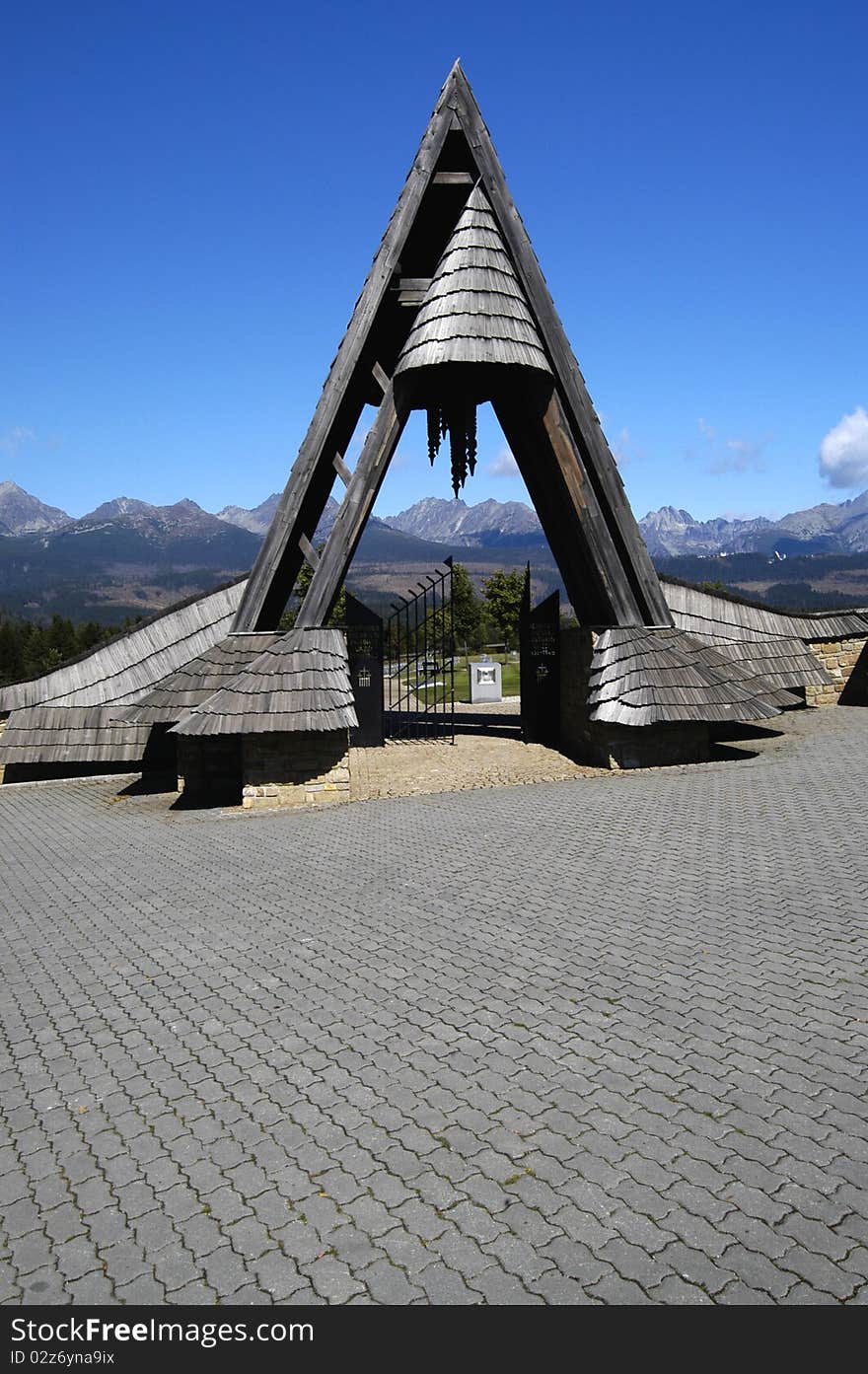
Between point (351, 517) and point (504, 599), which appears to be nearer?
point (351, 517)

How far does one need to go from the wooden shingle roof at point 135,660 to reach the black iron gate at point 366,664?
2.78 metres

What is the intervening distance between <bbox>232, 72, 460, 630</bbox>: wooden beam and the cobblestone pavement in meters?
5.39

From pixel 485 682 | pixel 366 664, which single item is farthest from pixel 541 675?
pixel 485 682

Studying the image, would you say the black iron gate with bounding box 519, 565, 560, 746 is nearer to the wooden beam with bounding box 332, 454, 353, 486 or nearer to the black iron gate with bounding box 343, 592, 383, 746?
the black iron gate with bounding box 343, 592, 383, 746

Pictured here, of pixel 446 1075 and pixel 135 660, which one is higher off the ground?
pixel 135 660

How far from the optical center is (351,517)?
13.0m

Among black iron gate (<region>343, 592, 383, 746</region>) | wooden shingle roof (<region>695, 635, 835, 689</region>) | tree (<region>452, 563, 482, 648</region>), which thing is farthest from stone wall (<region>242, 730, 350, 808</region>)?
tree (<region>452, 563, 482, 648</region>)

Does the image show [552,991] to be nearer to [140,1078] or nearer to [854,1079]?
[854,1079]

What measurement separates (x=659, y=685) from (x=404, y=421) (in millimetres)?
5934

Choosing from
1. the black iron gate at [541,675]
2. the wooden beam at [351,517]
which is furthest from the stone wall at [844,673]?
the wooden beam at [351,517]

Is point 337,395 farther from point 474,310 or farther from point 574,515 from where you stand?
point 574,515

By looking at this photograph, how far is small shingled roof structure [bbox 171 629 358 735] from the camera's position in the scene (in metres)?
11.8

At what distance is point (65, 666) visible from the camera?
15.6m

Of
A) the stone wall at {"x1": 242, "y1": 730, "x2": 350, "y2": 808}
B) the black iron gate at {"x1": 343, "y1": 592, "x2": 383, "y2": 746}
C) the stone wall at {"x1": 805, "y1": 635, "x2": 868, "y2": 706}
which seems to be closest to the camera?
the stone wall at {"x1": 242, "y1": 730, "x2": 350, "y2": 808}
